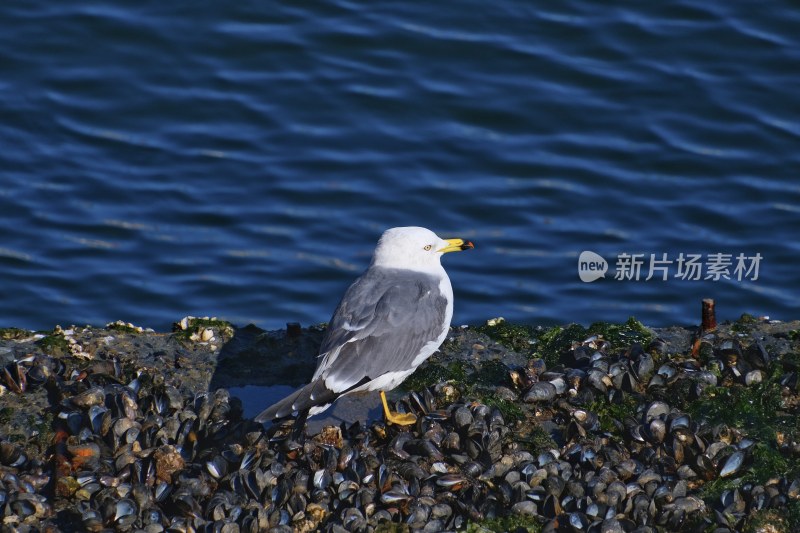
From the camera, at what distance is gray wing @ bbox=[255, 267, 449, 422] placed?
662 centimetres

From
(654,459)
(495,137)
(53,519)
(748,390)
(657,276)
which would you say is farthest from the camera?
(495,137)

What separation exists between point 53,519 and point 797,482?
392 cm

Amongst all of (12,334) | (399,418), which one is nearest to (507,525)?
(399,418)

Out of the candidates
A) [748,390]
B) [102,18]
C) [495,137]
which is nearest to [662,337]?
[748,390]

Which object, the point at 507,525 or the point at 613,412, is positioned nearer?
the point at 507,525

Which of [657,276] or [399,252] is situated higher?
[399,252]

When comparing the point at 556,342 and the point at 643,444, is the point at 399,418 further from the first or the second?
the point at 556,342

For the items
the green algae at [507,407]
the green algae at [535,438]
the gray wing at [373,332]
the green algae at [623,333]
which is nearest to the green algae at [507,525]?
the green algae at [535,438]

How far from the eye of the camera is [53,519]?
5.96m

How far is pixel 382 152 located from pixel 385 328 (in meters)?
6.15

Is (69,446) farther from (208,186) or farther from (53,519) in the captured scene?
(208,186)

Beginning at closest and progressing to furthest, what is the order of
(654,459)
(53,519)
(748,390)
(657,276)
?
(53,519) < (654,459) < (748,390) < (657,276)

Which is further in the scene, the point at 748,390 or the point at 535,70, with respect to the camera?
the point at 535,70

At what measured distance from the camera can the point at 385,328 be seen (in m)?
7.09
